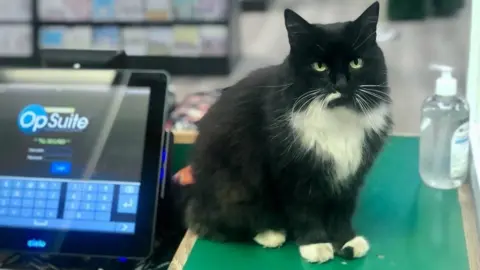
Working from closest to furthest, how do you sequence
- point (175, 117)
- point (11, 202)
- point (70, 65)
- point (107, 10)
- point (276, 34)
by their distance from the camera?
1. point (11, 202)
2. point (70, 65)
3. point (175, 117)
4. point (107, 10)
5. point (276, 34)

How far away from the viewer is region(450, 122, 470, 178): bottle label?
98 centimetres

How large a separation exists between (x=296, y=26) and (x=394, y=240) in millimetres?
343

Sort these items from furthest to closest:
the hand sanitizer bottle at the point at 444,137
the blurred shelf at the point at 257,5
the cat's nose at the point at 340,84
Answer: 1. the blurred shelf at the point at 257,5
2. the hand sanitizer bottle at the point at 444,137
3. the cat's nose at the point at 340,84

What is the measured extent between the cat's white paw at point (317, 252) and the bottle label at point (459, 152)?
1.01ft

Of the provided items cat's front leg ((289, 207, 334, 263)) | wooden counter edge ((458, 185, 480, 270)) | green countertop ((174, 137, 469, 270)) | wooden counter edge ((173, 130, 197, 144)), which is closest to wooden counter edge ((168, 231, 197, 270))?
green countertop ((174, 137, 469, 270))

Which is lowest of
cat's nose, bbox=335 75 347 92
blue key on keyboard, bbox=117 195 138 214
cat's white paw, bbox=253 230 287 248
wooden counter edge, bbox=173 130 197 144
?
cat's white paw, bbox=253 230 287 248

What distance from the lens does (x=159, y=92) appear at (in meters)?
0.89

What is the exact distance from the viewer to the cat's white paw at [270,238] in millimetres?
862

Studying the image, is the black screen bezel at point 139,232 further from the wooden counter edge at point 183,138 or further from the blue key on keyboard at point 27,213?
the wooden counter edge at point 183,138

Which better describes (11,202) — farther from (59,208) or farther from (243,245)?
(243,245)

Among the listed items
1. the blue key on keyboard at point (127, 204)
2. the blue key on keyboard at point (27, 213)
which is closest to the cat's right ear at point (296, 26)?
the blue key on keyboard at point (127, 204)

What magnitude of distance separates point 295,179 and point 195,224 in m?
0.19

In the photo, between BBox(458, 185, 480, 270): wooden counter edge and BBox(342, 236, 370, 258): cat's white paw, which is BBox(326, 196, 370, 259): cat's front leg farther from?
BBox(458, 185, 480, 270): wooden counter edge

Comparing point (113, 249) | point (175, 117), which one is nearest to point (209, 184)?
point (113, 249)
